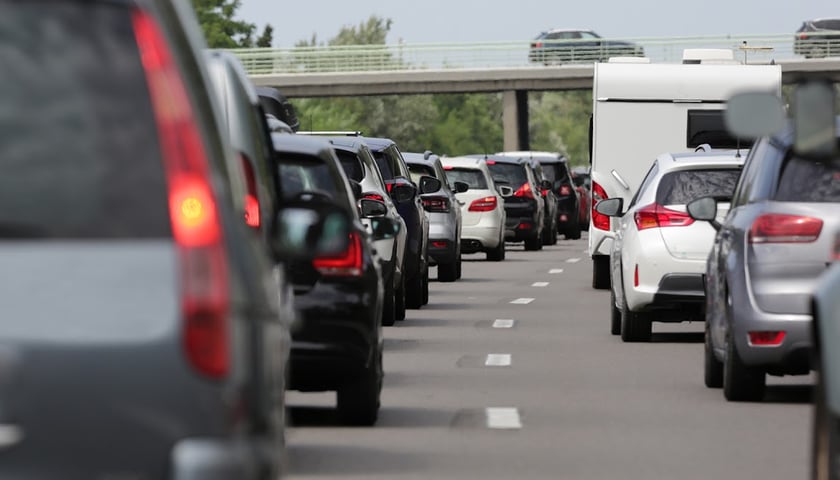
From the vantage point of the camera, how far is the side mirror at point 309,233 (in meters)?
5.89

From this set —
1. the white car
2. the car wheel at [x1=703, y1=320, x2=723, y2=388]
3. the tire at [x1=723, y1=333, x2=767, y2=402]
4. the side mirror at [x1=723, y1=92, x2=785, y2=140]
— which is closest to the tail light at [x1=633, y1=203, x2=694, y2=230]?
the white car

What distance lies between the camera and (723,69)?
27.2 meters

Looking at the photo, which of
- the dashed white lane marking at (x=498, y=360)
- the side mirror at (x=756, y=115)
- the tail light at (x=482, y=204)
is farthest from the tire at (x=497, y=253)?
the side mirror at (x=756, y=115)

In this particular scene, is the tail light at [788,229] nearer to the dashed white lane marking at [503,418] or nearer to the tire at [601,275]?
the dashed white lane marking at [503,418]

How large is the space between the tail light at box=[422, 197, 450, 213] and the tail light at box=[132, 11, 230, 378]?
21271 millimetres

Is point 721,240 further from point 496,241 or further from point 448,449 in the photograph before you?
point 496,241

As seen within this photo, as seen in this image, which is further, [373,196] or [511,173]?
[511,173]

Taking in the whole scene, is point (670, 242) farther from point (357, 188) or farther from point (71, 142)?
point (71, 142)

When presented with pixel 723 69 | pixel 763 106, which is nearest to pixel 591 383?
pixel 763 106

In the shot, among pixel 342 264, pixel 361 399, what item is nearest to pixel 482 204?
pixel 361 399

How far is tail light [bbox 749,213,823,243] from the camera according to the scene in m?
11.5

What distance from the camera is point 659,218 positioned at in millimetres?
16750

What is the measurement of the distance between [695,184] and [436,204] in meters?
9.31

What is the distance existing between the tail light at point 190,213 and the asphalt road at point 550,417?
179 inches
